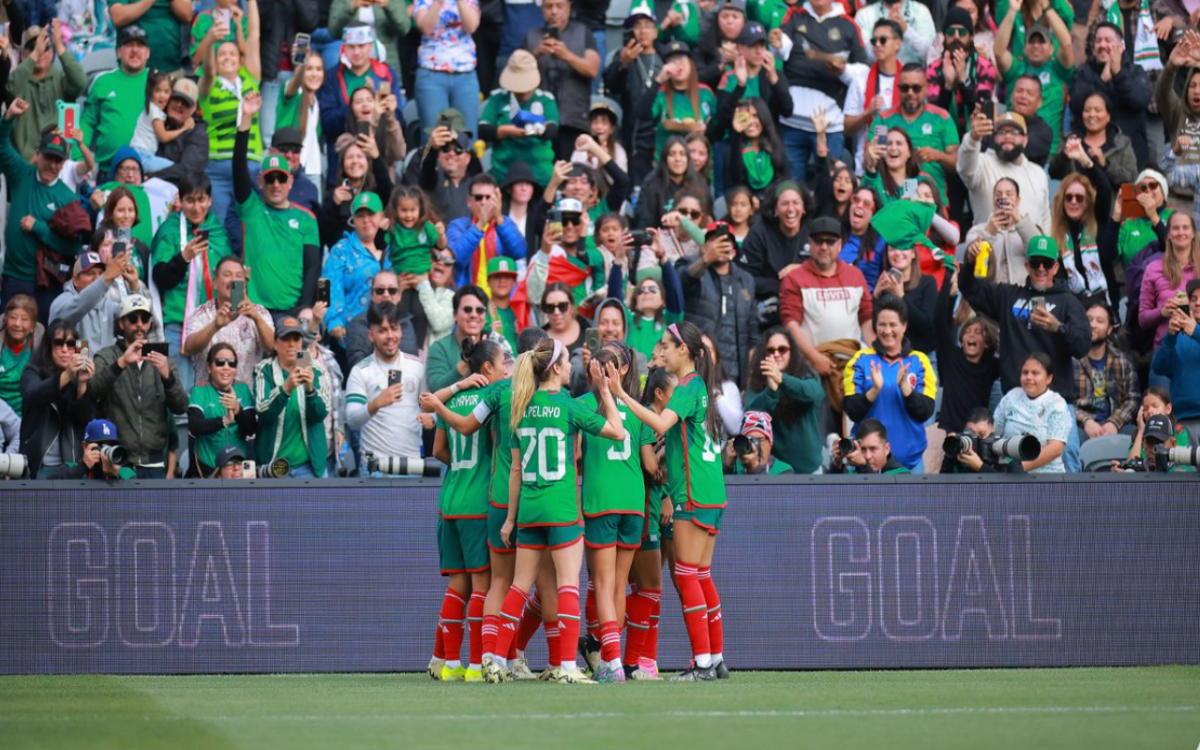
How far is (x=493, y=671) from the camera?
1099 cm

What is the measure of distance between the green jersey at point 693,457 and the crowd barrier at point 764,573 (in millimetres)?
1551

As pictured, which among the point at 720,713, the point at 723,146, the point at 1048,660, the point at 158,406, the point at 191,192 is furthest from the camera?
the point at 723,146

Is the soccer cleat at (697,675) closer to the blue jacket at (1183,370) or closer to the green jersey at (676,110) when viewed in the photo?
the blue jacket at (1183,370)

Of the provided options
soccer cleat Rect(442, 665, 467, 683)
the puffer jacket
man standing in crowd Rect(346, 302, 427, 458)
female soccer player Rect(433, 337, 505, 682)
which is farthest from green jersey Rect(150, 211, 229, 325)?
soccer cleat Rect(442, 665, 467, 683)

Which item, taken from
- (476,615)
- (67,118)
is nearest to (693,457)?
(476,615)

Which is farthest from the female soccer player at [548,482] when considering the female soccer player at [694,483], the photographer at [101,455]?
the photographer at [101,455]

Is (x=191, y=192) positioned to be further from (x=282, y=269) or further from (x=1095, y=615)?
(x=1095, y=615)

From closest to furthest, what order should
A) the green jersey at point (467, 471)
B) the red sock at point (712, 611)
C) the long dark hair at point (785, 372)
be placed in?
the red sock at point (712, 611) < the green jersey at point (467, 471) < the long dark hair at point (785, 372)

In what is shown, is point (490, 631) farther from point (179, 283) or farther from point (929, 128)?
point (929, 128)

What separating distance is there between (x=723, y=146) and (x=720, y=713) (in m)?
10.2

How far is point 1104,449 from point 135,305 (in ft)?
23.6

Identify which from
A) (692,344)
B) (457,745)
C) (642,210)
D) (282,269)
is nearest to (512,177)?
(642,210)

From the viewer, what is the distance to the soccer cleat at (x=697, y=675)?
36.9 feet

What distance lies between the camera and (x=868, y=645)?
1272 centimetres
